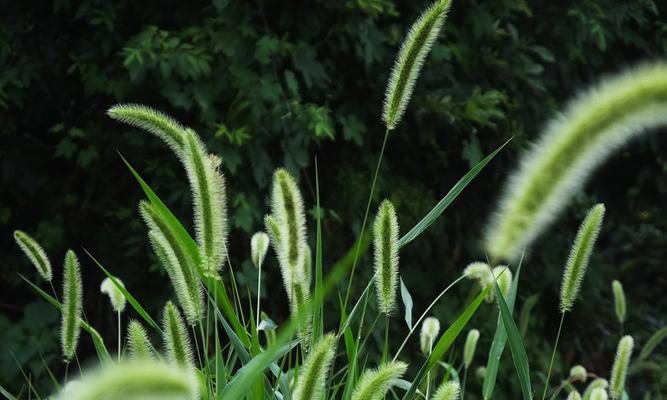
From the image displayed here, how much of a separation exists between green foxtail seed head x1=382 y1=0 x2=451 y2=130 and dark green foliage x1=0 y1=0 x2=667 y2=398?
→ 1922 mm

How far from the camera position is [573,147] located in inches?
59.1

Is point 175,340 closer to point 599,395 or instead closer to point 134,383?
point 134,383

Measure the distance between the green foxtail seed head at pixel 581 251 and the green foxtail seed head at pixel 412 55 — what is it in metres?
0.34

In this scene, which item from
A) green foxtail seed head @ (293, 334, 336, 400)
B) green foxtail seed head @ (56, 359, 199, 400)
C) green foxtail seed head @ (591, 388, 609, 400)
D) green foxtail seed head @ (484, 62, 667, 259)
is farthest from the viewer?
green foxtail seed head @ (591, 388, 609, 400)

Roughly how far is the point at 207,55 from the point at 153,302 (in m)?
0.90

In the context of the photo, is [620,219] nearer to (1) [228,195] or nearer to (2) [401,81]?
(1) [228,195]

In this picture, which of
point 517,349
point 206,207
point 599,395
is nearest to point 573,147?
point 517,349

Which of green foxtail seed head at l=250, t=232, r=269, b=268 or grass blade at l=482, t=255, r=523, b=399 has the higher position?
green foxtail seed head at l=250, t=232, r=269, b=268

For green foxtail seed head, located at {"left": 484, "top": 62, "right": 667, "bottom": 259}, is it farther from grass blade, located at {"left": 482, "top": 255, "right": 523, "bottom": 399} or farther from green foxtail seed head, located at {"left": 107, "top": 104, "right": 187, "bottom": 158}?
green foxtail seed head, located at {"left": 107, "top": 104, "right": 187, "bottom": 158}

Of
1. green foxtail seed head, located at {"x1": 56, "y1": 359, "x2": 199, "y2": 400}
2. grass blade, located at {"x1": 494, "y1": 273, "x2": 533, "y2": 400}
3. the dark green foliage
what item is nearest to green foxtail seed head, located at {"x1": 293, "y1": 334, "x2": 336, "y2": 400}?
green foxtail seed head, located at {"x1": 56, "y1": 359, "x2": 199, "y2": 400}

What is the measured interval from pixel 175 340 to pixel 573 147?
0.64 m

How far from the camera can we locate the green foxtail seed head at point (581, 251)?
1624 millimetres

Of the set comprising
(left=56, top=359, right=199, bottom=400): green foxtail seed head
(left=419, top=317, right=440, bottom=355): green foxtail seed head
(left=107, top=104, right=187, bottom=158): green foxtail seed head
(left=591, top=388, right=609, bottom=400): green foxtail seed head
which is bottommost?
(left=591, top=388, right=609, bottom=400): green foxtail seed head

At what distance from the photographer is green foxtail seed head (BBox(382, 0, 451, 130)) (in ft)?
5.31
